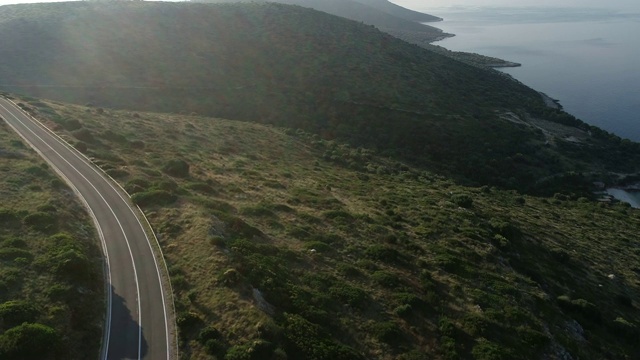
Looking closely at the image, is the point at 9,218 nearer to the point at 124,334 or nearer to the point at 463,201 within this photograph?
the point at 124,334

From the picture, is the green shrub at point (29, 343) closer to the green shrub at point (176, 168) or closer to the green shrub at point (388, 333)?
the green shrub at point (388, 333)

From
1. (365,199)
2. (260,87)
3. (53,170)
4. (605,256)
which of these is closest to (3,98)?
(53,170)

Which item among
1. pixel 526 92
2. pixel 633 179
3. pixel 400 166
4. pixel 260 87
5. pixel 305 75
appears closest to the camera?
pixel 400 166

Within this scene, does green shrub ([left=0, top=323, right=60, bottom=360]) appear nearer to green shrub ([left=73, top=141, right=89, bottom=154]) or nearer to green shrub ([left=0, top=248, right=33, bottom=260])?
green shrub ([left=0, top=248, right=33, bottom=260])

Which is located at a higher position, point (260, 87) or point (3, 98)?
point (260, 87)

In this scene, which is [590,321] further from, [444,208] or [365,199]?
[365,199]
